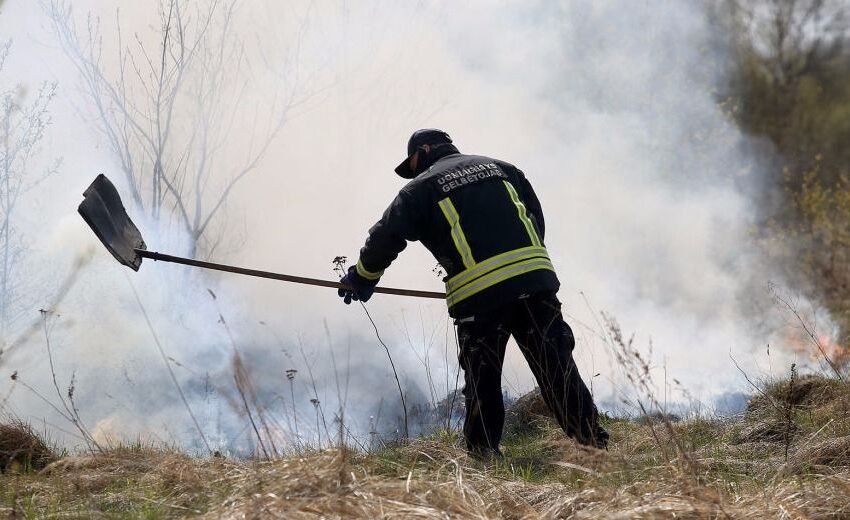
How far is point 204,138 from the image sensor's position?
11773mm

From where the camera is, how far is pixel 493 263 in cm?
428

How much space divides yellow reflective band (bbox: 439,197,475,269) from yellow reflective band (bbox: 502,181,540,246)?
0.31 m

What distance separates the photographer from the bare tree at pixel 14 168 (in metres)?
10.1

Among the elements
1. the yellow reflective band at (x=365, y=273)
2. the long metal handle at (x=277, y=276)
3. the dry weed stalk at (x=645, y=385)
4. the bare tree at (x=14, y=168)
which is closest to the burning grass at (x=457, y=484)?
the dry weed stalk at (x=645, y=385)

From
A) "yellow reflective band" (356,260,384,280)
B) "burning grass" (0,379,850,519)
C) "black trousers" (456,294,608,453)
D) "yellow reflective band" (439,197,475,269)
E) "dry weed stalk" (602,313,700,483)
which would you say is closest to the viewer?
"burning grass" (0,379,850,519)

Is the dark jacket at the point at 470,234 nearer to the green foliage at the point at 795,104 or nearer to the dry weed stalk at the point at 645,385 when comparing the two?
the dry weed stalk at the point at 645,385

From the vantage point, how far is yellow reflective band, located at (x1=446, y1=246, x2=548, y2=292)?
14.0ft

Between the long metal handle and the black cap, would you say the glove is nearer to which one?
the long metal handle

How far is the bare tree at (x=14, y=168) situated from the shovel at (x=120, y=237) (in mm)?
5431

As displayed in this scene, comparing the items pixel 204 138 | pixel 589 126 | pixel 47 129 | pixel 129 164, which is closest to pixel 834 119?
pixel 589 126

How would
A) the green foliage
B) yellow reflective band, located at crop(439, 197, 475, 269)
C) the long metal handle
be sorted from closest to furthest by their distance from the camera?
yellow reflective band, located at crop(439, 197, 475, 269) → the long metal handle → the green foliage

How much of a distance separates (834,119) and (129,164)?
10.00 m

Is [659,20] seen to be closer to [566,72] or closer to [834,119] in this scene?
[566,72]

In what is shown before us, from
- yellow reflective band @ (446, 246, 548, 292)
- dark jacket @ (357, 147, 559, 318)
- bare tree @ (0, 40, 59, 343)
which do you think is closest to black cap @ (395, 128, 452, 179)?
dark jacket @ (357, 147, 559, 318)
